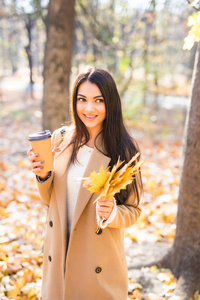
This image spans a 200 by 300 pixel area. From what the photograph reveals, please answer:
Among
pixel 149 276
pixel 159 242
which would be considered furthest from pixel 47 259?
pixel 159 242

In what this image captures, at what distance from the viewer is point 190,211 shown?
2330 mm

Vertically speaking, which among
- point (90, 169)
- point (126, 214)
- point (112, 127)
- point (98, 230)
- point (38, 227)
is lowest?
point (38, 227)

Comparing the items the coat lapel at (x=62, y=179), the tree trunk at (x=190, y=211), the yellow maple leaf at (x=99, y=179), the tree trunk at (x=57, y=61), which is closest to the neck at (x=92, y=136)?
the coat lapel at (x=62, y=179)

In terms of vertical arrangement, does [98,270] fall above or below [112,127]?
below

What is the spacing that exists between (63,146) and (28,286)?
139 centimetres

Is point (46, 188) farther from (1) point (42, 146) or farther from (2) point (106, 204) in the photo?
(2) point (106, 204)

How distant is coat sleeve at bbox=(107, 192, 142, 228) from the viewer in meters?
1.45

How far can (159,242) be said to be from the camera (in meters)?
3.16

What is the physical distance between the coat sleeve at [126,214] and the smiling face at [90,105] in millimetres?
511

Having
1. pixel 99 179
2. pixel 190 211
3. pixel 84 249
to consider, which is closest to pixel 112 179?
pixel 99 179

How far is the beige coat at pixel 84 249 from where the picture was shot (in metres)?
1.57

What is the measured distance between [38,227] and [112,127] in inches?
83.3

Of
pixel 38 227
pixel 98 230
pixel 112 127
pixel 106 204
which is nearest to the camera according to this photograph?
pixel 106 204

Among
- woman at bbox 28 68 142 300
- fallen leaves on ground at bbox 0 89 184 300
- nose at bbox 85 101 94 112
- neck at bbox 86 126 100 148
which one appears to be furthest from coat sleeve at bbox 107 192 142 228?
fallen leaves on ground at bbox 0 89 184 300
